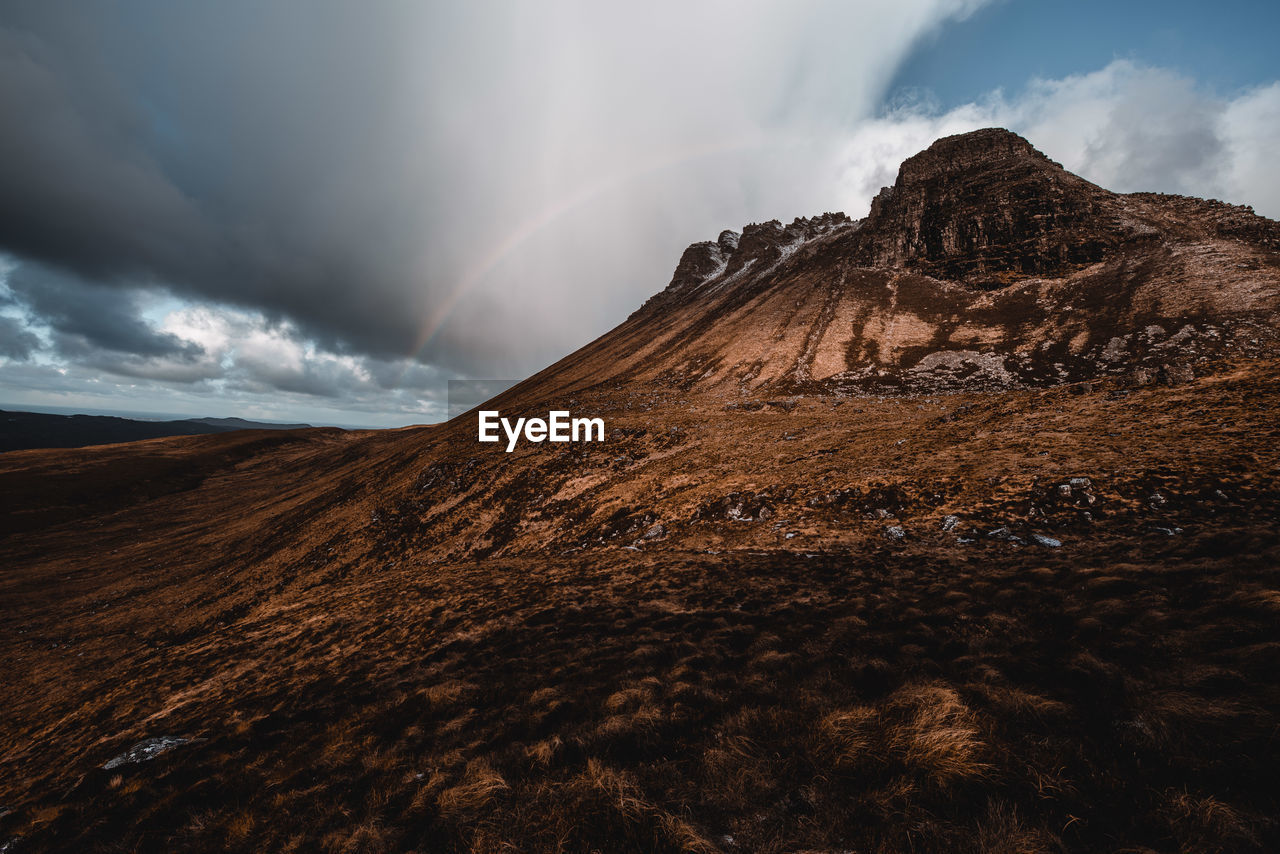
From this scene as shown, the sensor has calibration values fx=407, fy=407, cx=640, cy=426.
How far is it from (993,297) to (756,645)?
2811 inches

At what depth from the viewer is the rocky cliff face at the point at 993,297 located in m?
41.3

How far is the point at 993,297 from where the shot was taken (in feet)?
189

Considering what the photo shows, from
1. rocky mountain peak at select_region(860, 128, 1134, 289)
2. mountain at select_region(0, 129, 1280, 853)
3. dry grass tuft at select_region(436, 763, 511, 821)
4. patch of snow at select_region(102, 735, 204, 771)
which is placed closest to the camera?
mountain at select_region(0, 129, 1280, 853)

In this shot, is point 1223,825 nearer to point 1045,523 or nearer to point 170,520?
point 1045,523

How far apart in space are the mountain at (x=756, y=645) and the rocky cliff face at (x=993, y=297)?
979 mm

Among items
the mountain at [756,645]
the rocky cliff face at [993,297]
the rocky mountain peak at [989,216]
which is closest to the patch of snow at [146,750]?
the mountain at [756,645]

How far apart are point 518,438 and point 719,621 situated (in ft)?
136

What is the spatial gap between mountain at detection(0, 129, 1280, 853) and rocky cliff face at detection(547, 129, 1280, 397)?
98 centimetres

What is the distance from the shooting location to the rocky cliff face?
1625 inches

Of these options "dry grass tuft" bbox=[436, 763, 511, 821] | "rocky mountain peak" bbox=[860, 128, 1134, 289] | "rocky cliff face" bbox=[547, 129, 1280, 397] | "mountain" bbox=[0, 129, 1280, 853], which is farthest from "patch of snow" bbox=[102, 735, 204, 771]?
"rocky mountain peak" bbox=[860, 128, 1134, 289]

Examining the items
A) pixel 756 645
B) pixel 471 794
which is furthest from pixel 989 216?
pixel 471 794

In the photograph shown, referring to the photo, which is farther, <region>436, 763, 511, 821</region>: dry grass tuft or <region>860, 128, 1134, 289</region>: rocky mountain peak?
<region>860, 128, 1134, 289</region>: rocky mountain peak

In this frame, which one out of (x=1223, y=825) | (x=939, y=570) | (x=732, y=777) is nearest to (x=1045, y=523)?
(x=939, y=570)

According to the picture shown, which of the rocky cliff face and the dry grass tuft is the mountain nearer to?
the dry grass tuft
